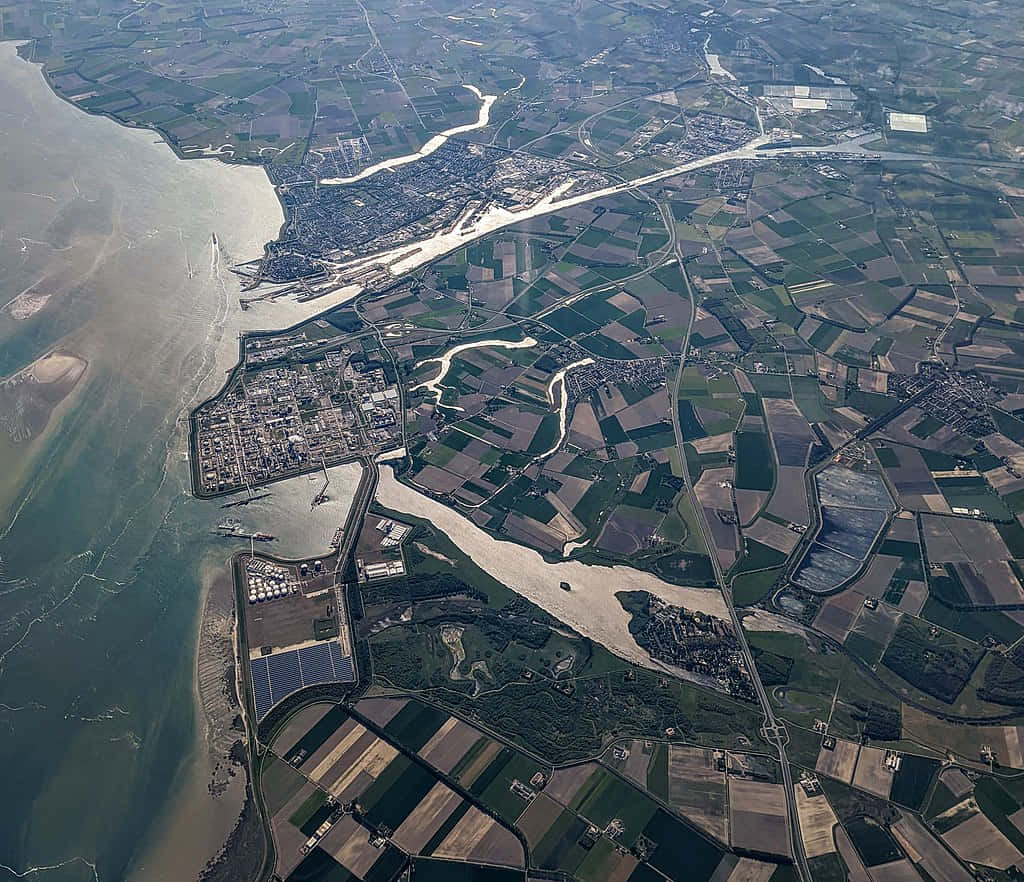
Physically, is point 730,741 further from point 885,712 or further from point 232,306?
point 232,306

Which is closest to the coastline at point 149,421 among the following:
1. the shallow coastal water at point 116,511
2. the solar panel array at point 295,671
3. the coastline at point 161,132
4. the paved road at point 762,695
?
the shallow coastal water at point 116,511

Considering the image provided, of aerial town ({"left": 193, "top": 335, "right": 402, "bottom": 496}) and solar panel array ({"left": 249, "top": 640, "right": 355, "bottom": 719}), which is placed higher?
aerial town ({"left": 193, "top": 335, "right": 402, "bottom": 496})

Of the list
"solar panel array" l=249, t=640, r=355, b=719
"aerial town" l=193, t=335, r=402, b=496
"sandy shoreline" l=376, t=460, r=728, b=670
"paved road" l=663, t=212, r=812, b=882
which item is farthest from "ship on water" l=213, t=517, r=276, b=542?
"paved road" l=663, t=212, r=812, b=882

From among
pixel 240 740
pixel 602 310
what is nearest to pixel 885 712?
pixel 240 740

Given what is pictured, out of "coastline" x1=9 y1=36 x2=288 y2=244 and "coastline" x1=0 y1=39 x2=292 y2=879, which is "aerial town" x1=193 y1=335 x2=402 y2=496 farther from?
"coastline" x1=9 y1=36 x2=288 y2=244

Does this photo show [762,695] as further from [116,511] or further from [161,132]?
[161,132]

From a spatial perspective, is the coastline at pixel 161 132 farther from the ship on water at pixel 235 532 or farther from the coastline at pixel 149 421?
the ship on water at pixel 235 532
